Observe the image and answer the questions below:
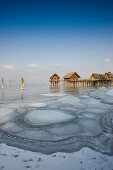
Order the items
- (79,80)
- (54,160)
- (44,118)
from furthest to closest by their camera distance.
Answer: (79,80)
(44,118)
(54,160)

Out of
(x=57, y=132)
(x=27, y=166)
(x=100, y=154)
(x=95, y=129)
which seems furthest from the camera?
(x=95, y=129)

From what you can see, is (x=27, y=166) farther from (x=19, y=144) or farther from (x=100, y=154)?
(x=100, y=154)

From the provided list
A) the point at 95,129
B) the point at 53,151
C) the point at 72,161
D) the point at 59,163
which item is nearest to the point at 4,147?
the point at 53,151

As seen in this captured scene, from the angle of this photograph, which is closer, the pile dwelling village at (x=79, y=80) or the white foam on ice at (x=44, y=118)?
the white foam on ice at (x=44, y=118)

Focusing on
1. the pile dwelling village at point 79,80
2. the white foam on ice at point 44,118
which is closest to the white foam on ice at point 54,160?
the white foam on ice at point 44,118

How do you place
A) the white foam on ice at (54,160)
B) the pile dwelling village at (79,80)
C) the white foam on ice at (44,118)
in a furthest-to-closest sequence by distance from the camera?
the pile dwelling village at (79,80), the white foam on ice at (44,118), the white foam on ice at (54,160)

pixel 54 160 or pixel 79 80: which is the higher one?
pixel 79 80

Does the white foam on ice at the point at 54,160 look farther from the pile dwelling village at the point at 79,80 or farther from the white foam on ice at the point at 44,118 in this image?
the pile dwelling village at the point at 79,80

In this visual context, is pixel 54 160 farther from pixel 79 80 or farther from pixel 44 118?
pixel 79 80

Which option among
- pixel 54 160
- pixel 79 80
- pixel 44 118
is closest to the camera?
pixel 54 160

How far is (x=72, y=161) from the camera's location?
2.50 m

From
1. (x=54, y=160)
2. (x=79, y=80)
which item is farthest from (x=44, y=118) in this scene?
(x=79, y=80)

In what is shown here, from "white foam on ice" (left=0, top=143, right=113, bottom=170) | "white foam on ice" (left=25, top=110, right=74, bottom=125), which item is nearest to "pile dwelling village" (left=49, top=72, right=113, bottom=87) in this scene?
"white foam on ice" (left=25, top=110, right=74, bottom=125)

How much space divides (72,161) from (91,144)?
37.6 inches
